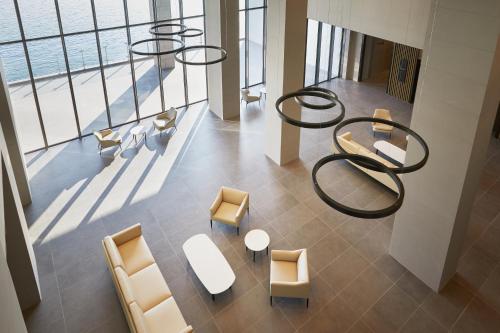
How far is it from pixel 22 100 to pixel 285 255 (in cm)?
1019

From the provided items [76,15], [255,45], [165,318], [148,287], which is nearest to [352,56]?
[255,45]

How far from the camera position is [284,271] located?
860 centimetres

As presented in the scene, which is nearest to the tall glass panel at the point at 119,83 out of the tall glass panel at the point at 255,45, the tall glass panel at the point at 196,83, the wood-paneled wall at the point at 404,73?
the tall glass panel at the point at 196,83

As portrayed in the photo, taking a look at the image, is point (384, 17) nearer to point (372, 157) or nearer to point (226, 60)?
point (372, 157)

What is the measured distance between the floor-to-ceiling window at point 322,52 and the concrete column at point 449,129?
10.3 m

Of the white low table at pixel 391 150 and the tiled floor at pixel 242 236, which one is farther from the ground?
the white low table at pixel 391 150

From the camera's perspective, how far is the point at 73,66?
43.7 ft

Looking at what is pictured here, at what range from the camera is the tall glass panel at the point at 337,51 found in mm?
17922

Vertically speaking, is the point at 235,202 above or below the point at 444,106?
below

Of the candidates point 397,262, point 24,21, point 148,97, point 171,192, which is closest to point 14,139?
point 24,21

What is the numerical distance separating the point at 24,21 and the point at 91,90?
3.52m

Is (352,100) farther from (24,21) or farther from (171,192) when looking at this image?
(24,21)

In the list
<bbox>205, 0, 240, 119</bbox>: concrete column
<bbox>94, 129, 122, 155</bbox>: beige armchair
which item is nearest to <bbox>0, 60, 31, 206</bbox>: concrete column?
<bbox>94, 129, 122, 155</bbox>: beige armchair

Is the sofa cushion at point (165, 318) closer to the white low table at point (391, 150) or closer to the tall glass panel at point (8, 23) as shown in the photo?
the white low table at point (391, 150)
